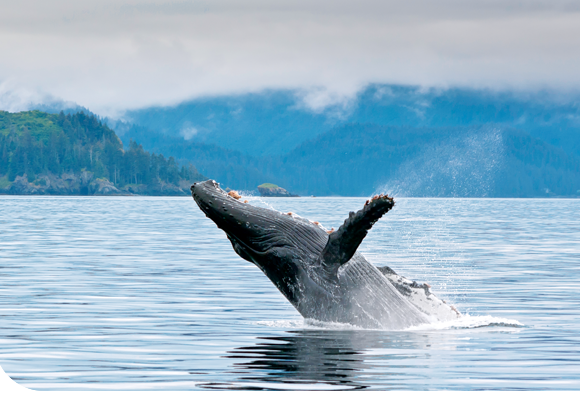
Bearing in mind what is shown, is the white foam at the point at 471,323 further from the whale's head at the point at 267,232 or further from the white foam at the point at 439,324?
the whale's head at the point at 267,232

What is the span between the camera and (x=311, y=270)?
13789 millimetres

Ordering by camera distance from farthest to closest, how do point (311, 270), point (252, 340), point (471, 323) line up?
point (471, 323) → point (311, 270) → point (252, 340)

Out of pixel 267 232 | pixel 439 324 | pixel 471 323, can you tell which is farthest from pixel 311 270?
pixel 471 323

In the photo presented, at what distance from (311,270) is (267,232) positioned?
3.29 ft

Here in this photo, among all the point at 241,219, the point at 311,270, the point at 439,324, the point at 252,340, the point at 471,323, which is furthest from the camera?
the point at 471,323

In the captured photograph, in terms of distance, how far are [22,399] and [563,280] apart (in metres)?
17.2

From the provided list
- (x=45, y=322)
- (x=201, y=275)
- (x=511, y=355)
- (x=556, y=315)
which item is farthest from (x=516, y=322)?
(x=201, y=275)

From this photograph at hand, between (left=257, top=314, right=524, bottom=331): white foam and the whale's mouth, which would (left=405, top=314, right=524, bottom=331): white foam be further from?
the whale's mouth

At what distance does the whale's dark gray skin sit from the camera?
45.0ft

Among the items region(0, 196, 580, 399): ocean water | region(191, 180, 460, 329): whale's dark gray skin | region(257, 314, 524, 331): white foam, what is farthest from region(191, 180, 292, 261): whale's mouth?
region(257, 314, 524, 331): white foam

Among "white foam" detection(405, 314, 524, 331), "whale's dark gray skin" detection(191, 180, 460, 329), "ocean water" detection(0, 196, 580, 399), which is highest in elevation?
"whale's dark gray skin" detection(191, 180, 460, 329)

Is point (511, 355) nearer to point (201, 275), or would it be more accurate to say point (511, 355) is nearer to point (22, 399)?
point (22, 399)

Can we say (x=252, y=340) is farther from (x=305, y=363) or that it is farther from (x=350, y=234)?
(x=350, y=234)

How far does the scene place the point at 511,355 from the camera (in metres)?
12.1
